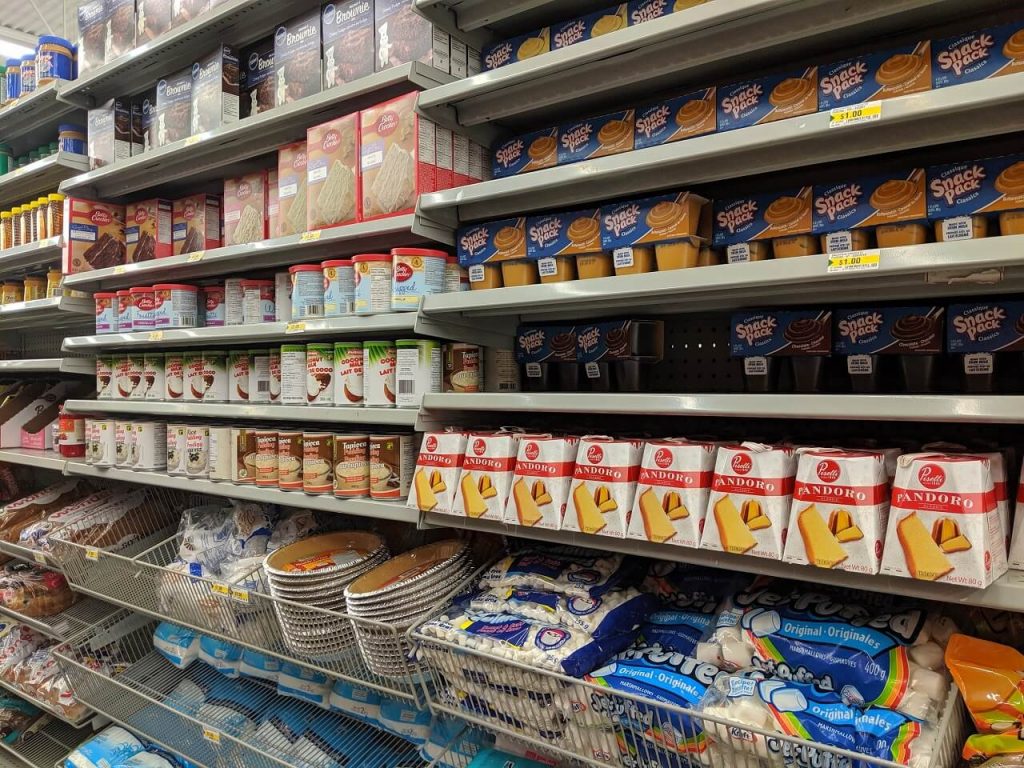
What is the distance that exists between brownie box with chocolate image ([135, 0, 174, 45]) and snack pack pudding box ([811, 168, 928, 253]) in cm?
242

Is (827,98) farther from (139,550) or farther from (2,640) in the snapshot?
(2,640)

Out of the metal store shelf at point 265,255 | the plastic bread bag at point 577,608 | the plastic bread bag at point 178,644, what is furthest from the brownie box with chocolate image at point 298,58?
the plastic bread bag at point 178,644

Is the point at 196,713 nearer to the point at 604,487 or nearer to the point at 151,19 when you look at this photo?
the point at 604,487

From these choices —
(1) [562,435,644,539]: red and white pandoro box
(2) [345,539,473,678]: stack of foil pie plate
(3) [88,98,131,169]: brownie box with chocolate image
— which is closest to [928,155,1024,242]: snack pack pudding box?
(1) [562,435,644,539]: red and white pandoro box

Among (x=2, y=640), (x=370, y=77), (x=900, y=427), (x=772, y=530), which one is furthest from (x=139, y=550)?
(x=900, y=427)

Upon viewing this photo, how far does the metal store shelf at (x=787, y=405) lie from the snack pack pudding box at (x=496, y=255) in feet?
1.04

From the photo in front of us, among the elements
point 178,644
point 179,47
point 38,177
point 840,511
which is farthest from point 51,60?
point 840,511

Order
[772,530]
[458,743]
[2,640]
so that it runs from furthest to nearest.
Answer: [2,640] → [458,743] → [772,530]

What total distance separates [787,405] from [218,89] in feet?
6.96

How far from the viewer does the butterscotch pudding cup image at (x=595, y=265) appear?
1562 millimetres

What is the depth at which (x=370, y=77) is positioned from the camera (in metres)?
1.80

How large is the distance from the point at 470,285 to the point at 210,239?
4.19 feet

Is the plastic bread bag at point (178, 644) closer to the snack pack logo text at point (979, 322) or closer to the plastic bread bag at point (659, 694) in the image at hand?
the plastic bread bag at point (659, 694)

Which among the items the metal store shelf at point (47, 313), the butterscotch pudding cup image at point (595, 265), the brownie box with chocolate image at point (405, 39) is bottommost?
the butterscotch pudding cup image at point (595, 265)
